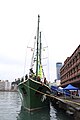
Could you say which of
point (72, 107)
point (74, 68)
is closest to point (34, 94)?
point (72, 107)

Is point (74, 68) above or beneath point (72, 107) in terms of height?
above

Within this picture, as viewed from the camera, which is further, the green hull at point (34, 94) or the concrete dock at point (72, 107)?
the green hull at point (34, 94)

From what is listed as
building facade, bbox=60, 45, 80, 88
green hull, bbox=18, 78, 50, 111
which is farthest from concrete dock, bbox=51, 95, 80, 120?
building facade, bbox=60, 45, 80, 88

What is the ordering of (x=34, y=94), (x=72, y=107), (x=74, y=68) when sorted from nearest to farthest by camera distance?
(x=72, y=107) < (x=34, y=94) < (x=74, y=68)

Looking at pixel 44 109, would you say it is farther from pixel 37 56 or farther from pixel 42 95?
pixel 37 56

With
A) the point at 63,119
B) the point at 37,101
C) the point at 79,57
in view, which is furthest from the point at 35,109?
the point at 79,57

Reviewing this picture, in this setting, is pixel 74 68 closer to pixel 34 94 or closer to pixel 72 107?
pixel 34 94

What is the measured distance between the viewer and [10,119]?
822 inches

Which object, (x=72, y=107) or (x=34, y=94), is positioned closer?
(x=72, y=107)

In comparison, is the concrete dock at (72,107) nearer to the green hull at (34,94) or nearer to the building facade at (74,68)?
the green hull at (34,94)

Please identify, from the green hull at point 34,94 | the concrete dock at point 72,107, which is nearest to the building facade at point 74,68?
the green hull at point 34,94

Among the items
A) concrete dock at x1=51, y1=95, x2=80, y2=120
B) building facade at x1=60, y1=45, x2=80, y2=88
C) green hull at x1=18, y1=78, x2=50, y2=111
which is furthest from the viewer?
building facade at x1=60, y1=45, x2=80, y2=88

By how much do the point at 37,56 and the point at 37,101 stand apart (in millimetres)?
6652

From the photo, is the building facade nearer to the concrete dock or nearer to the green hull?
the green hull
